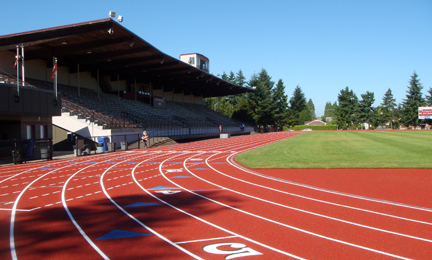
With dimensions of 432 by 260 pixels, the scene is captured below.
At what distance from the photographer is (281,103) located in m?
98.1

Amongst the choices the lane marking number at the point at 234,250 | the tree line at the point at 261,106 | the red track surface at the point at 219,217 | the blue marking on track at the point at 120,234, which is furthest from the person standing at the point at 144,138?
the tree line at the point at 261,106

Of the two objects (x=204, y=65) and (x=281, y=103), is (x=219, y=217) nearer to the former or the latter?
(x=204, y=65)

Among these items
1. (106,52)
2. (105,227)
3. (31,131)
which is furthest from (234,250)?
(106,52)

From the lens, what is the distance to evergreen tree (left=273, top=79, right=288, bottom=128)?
8865 cm

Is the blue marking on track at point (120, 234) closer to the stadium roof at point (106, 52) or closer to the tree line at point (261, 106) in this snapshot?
the stadium roof at point (106, 52)

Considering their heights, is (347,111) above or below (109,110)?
above

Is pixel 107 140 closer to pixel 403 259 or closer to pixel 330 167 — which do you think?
pixel 330 167

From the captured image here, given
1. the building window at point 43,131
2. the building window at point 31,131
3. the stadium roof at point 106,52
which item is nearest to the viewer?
the building window at point 31,131

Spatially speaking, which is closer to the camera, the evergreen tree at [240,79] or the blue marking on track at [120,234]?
the blue marking on track at [120,234]

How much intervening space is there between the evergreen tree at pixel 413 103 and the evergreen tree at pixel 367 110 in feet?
30.6

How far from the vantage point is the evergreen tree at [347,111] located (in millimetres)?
98812

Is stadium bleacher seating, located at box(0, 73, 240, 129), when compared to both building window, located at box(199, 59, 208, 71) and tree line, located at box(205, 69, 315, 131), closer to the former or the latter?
building window, located at box(199, 59, 208, 71)

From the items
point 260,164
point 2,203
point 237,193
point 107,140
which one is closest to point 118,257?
point 237,193

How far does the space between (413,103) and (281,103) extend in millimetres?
35749
